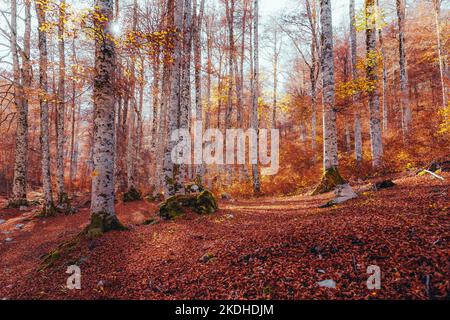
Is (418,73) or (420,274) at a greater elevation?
(418,73)

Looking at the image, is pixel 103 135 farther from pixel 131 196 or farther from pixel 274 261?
pixel 131 196

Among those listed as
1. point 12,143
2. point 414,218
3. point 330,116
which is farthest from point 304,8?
point 12,143

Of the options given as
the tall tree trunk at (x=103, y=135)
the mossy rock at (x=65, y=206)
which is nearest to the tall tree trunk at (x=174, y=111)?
the tall tree trunk at (x=103, y=135)

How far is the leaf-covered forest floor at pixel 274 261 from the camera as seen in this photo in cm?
229

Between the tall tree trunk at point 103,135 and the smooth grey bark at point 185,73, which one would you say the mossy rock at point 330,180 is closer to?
the smooth grey bark at point 185,73

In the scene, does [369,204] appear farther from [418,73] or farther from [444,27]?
[418,73]

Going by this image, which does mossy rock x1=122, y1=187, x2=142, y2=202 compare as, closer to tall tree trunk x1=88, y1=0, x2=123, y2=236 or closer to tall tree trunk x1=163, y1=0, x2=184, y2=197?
tall tree trunk x1=163, y1=0, x2=184, y2=197

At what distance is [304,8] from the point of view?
1764 cm

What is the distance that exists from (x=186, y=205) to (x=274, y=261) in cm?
499

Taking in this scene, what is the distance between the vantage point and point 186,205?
299 inches

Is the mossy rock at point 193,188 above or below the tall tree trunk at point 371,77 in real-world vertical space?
below

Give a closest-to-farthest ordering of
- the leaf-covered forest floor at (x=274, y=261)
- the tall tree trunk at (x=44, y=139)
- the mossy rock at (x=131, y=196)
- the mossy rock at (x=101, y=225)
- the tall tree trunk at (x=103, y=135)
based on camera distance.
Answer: the leaf-covered forest floor at (x=274, y=261), the mossy rock at (x=101, y=225), the tall tree trunk at (x=103, y=135), the tall tree trunk at (x=44, y=139), the mossy rock at (x=131, y=196)

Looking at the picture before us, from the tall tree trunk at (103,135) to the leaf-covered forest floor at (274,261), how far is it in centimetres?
60
